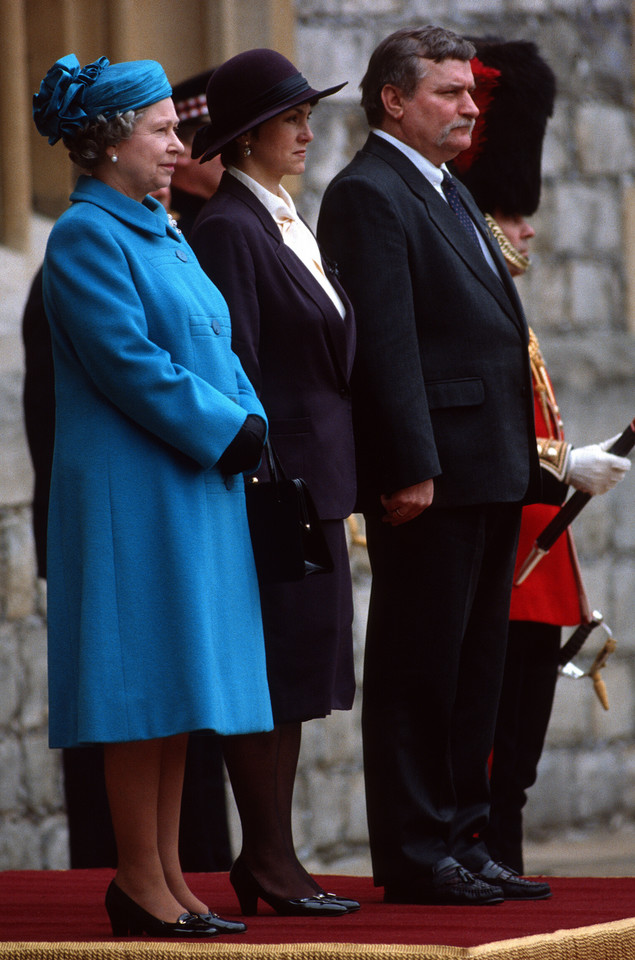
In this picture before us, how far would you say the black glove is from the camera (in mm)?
3558

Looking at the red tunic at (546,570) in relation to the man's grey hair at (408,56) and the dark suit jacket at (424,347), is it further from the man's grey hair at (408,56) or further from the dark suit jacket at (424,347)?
the man's grey hair at (408,56)

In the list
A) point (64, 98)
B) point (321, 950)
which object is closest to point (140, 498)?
point (64, 98)

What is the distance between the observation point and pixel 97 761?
5.19 metres

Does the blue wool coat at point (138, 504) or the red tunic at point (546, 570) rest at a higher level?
the blue wool coat at point (138, 504)

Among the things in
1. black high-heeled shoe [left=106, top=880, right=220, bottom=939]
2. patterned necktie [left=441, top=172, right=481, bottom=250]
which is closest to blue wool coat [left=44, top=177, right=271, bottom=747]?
black high-heeled shoe [left=106, top=880, right=220, bottom=939]

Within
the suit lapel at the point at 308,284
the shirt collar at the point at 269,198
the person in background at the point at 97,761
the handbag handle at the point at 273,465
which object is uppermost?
the shirt collar at the point at 269,198

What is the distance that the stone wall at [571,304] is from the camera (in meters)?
7.33

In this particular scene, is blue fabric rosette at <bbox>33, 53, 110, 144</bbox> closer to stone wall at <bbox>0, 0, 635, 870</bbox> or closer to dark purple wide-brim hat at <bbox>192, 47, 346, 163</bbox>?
dark purple wide-brim hat at <bbox>192, 47, 346, 163</bbox>

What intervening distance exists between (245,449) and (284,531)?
0.59 feet

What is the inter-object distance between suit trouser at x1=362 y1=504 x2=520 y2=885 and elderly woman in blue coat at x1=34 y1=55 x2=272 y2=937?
Answer: 1.83ft

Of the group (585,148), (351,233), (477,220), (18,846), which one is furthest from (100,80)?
(585,148)

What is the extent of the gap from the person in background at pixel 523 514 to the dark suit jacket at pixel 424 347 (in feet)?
1.82

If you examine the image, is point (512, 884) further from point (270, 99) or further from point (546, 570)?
point (270, 99)

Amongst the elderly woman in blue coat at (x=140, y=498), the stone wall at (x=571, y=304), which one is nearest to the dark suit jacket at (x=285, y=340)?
the elderly woman in blue coat at (x=140, y=498)
